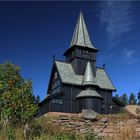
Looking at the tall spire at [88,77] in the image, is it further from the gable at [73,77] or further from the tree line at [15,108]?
the tree line at [15,108]

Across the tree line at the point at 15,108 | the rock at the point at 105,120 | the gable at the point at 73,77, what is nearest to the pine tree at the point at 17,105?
the tree line at the point at 15,108

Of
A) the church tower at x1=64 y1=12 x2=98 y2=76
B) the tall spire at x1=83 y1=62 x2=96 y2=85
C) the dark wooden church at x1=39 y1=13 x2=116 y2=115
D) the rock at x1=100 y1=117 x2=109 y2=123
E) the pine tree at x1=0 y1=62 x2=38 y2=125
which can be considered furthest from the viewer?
the church tower at x1=64 y1=12 x2=98 y2=76

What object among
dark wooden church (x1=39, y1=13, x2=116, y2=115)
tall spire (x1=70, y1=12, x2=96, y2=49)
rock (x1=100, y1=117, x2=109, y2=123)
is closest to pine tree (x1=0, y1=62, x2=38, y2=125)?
rock (x1=100, y1=117, x2=109, y2=123)

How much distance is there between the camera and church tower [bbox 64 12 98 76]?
48.8m

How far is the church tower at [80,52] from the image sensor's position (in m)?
48.8

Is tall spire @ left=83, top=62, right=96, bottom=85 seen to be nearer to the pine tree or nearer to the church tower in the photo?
the church tower

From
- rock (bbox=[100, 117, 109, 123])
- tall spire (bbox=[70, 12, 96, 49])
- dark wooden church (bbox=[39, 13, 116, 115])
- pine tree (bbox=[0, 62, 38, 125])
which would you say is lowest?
rock (bbox=[100, 117, 109, 123])

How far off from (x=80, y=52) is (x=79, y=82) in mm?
5070

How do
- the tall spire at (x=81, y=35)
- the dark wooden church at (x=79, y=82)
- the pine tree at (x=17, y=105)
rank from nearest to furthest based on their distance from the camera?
the pine tree at (x=17, y=105)
the dark wooden church at (x=79, y=82)
the tall spire at (x=81, y=35)

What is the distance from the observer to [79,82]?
4675 centimetres

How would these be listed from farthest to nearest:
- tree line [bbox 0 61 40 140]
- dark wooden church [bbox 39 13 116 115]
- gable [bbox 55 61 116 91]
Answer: gable [bbox 55 61 116 91] < dark wooden church [bbox 39 13 116 115] < tree line [bbox 0 61 40 140]

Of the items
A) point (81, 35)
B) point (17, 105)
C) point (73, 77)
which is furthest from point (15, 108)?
point (81, 35)

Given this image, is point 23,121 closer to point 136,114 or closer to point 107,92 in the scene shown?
point 136,114

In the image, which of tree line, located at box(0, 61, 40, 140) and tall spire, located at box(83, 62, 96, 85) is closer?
tree line, located at box(0, 61, 40, 140)
